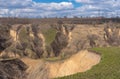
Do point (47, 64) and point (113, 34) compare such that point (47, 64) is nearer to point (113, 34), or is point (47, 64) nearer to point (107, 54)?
point (107, 54)

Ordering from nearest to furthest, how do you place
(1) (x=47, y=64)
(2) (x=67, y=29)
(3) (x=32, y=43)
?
(1) (x=47, y=64) → (3) (x=32, y=43) → (2) (x=67, y=29)

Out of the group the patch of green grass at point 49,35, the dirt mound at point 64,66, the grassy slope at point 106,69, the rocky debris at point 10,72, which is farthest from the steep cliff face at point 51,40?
the rocky debris at point 10,72

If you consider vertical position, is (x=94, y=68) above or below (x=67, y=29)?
above

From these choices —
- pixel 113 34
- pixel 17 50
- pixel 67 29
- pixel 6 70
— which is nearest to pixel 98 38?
pixel 113 34

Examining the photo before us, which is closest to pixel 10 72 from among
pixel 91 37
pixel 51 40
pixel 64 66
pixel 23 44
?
pixel 64 66

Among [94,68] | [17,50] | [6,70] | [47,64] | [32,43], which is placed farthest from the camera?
[32,43]

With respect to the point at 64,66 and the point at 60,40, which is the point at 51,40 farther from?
the point at 64,66

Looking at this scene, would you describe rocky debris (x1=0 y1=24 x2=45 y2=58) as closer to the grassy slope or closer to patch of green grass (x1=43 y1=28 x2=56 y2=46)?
patch of green grass (x1=43 y1=28 x2=56 y2=46)

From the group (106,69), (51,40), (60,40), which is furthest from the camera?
(51,40)
